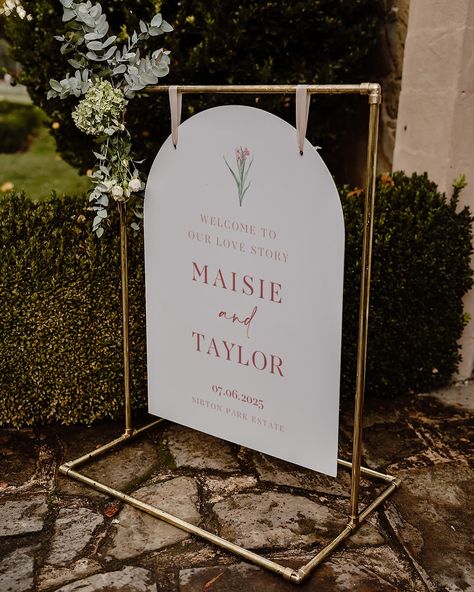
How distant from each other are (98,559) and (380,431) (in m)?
1.45

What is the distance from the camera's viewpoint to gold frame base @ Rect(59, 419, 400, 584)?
7.58 ft

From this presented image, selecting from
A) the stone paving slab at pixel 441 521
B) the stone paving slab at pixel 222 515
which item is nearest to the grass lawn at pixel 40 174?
the stone paving slab at pixel 222 515

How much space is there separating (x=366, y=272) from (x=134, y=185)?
0.97m

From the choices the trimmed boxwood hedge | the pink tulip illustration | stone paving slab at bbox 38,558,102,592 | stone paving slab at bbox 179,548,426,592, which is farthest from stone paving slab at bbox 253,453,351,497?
the pink tulip illustration

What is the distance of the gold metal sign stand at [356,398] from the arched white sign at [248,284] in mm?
81

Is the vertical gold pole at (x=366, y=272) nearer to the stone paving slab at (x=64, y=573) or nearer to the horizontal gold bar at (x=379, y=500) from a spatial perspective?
the horizontal gold bar at (x=379, y=500)

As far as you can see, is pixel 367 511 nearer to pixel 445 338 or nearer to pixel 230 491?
pixel 230 491

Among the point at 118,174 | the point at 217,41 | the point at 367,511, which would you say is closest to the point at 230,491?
the point at 367,511

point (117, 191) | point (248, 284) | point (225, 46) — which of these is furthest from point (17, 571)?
point (225, 46)

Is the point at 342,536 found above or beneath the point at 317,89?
beneath

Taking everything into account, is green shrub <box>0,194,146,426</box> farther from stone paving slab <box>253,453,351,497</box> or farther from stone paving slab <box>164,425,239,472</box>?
stone paving slab <box>253,453,351,497</box>

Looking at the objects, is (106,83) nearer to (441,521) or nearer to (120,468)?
(120,468)

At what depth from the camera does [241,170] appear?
240 centimetres

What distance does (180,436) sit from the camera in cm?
324
